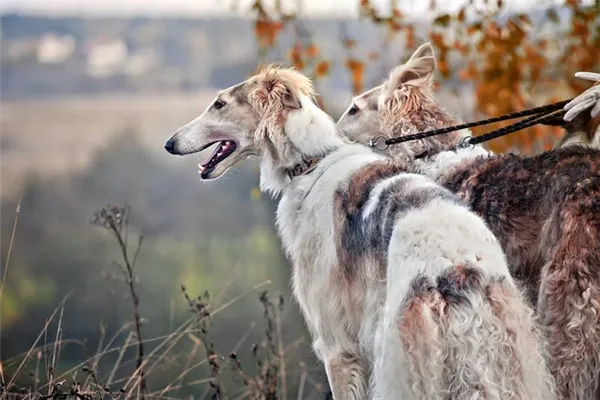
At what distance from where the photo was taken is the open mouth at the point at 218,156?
6266 millimetres

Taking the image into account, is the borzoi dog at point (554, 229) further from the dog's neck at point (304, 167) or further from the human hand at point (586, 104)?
the dog's neck at point (304, 167)

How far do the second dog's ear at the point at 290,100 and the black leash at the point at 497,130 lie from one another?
2.14 ft

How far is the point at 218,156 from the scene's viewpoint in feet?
20.7

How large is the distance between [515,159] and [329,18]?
339 inches

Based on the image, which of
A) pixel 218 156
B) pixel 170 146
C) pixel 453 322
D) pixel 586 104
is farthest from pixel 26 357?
pixel 586 104

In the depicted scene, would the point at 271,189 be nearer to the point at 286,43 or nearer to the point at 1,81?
the point at 286,43

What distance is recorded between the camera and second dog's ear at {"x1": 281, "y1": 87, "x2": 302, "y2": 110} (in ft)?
20.2

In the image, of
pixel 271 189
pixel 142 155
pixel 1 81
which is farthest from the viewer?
pixel 142 155

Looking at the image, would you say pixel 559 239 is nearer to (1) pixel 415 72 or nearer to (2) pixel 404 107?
(2) pixel 404 107

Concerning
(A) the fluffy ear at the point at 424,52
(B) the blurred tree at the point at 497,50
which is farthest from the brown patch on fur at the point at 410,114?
(B) the blurred tree at the point at 497,50

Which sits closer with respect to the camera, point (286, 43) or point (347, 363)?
point (347, 363)

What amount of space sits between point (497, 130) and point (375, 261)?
5.45 ft

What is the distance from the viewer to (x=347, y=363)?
553 centimetres

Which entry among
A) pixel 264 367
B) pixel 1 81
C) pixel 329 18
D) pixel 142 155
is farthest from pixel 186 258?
pixel 264 367
